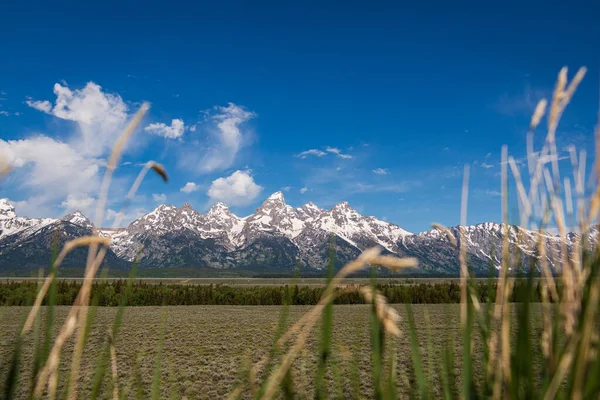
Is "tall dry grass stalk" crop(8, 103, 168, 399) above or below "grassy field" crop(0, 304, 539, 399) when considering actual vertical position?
above

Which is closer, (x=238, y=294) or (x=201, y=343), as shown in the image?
(x=201, y=343)

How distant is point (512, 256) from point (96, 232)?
3.08 ft

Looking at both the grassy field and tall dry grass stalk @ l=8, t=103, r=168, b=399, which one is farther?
the grassy field

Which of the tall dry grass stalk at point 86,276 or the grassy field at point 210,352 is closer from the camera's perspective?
the tall dry grass stalk at point 86,276

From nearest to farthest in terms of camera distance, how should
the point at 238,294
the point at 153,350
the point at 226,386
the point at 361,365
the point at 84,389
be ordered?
the point at 84,389, the point at 226,386, the point at 361,365, the point at 153,350, the point at 238,294

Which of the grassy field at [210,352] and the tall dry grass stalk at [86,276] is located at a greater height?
the tall dry grass stalk at [86,276]

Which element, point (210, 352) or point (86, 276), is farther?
point (210, 352)

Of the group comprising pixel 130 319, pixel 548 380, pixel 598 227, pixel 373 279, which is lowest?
pixel 130 319

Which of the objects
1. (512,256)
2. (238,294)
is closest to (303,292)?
(238,294)

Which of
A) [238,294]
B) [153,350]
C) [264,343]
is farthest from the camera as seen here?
[238,294]

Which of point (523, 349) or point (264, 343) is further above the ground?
point (523, 349)

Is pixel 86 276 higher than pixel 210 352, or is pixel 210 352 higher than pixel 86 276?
pixel 86 276

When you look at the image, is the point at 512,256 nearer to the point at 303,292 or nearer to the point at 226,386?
the point at 226,386

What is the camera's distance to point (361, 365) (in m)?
9.39
